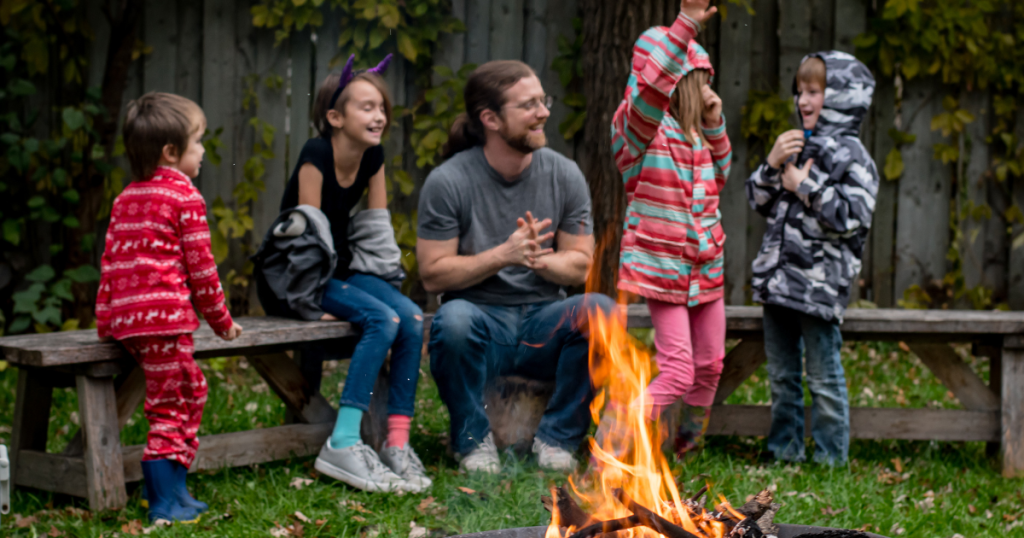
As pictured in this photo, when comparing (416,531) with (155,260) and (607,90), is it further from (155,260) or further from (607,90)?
(607,90)

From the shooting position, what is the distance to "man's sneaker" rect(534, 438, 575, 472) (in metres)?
3.51

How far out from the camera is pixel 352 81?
377cm

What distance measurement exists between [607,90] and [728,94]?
4.71ft

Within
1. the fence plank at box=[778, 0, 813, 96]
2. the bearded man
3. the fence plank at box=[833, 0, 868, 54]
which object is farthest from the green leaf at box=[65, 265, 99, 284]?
the fence plank at box=[833, 0, 868, 54]

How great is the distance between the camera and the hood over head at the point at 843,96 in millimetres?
3777

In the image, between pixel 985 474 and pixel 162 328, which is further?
pixel 985 474

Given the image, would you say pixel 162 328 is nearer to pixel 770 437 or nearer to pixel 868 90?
pixel 770 437

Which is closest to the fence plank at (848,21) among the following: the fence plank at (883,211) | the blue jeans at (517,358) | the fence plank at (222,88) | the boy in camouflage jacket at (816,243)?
the fence plank at (883,211)

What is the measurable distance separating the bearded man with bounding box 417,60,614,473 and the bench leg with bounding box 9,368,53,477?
4.66 ft

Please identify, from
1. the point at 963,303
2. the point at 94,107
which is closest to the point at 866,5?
the point at 963,303

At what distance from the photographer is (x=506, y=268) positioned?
144 inches

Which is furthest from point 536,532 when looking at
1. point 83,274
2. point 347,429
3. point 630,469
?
point 83,274

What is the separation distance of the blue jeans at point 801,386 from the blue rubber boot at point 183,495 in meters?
2.23

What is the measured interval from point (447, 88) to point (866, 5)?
8.52 feet
